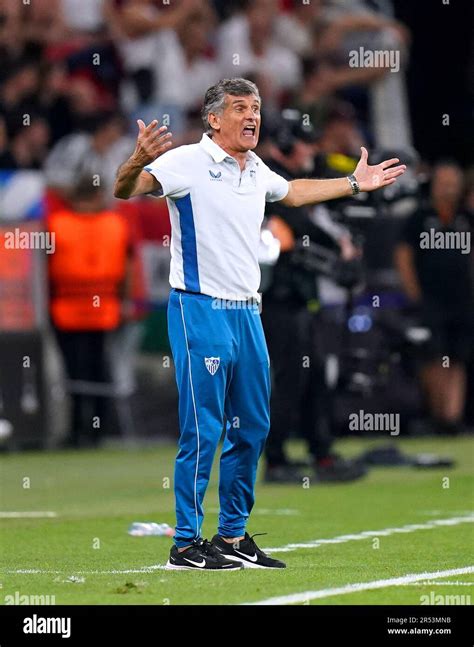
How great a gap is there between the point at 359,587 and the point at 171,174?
2.30 meters

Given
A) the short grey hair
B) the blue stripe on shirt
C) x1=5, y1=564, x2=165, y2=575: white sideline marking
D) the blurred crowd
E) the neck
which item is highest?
the blurred crowd

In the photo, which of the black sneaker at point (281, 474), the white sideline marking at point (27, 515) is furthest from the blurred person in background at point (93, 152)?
the white sideline marking at point (27, 515)

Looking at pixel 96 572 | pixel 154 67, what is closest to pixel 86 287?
pixel 154 67

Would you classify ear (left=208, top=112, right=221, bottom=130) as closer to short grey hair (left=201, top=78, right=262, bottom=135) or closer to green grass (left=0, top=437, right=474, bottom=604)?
short grey hair (left=201, top=78, right=262, bottom=135)

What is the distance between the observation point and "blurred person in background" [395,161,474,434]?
19266mm

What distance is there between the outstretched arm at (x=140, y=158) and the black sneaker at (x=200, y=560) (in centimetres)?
185

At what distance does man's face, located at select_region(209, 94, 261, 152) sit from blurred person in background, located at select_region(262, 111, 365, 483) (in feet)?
16.5

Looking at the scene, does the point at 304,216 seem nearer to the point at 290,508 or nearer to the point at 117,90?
the point at 290,508

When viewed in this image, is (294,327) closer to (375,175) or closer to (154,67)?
(375,175)

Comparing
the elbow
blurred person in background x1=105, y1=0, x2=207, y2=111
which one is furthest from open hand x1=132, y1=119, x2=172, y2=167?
blurred person in background x1=105, y1=0, x2=207, y2=111

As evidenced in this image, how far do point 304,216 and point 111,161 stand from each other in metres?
4.86

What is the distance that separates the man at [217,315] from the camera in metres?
9.22

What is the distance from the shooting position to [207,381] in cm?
921
